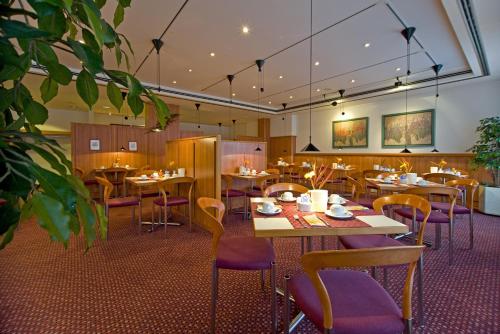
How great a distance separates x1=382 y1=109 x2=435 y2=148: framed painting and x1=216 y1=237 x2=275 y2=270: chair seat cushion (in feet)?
22.6

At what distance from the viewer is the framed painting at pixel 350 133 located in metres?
8.19

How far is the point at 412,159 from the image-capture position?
691cm

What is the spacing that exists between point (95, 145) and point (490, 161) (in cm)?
967

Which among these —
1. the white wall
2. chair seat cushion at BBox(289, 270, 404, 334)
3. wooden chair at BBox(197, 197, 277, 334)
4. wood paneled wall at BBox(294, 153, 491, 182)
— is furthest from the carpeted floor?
the white wall

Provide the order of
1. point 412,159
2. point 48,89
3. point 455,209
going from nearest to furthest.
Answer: point 48,89
point 455,209
point 412,159

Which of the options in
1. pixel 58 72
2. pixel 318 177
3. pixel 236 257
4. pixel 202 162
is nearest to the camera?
pixel 58 72

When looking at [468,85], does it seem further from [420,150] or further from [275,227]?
[275,227]

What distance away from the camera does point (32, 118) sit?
2.08 feet

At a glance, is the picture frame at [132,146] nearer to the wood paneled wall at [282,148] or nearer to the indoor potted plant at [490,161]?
the wood paneled wall at [282,148]

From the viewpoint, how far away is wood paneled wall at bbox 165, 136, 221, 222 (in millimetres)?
3787

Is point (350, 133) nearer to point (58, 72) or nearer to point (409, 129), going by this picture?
point (409, 129)

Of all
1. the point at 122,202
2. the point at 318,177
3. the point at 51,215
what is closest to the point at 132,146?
the point at 122,202

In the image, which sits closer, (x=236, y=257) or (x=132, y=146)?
(x=236, y=257)

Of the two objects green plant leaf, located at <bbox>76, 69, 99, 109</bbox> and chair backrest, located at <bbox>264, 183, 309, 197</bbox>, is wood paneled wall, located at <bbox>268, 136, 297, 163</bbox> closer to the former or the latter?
chair backrest, located at <bbox>264, 183, 309, 197</bbox>
